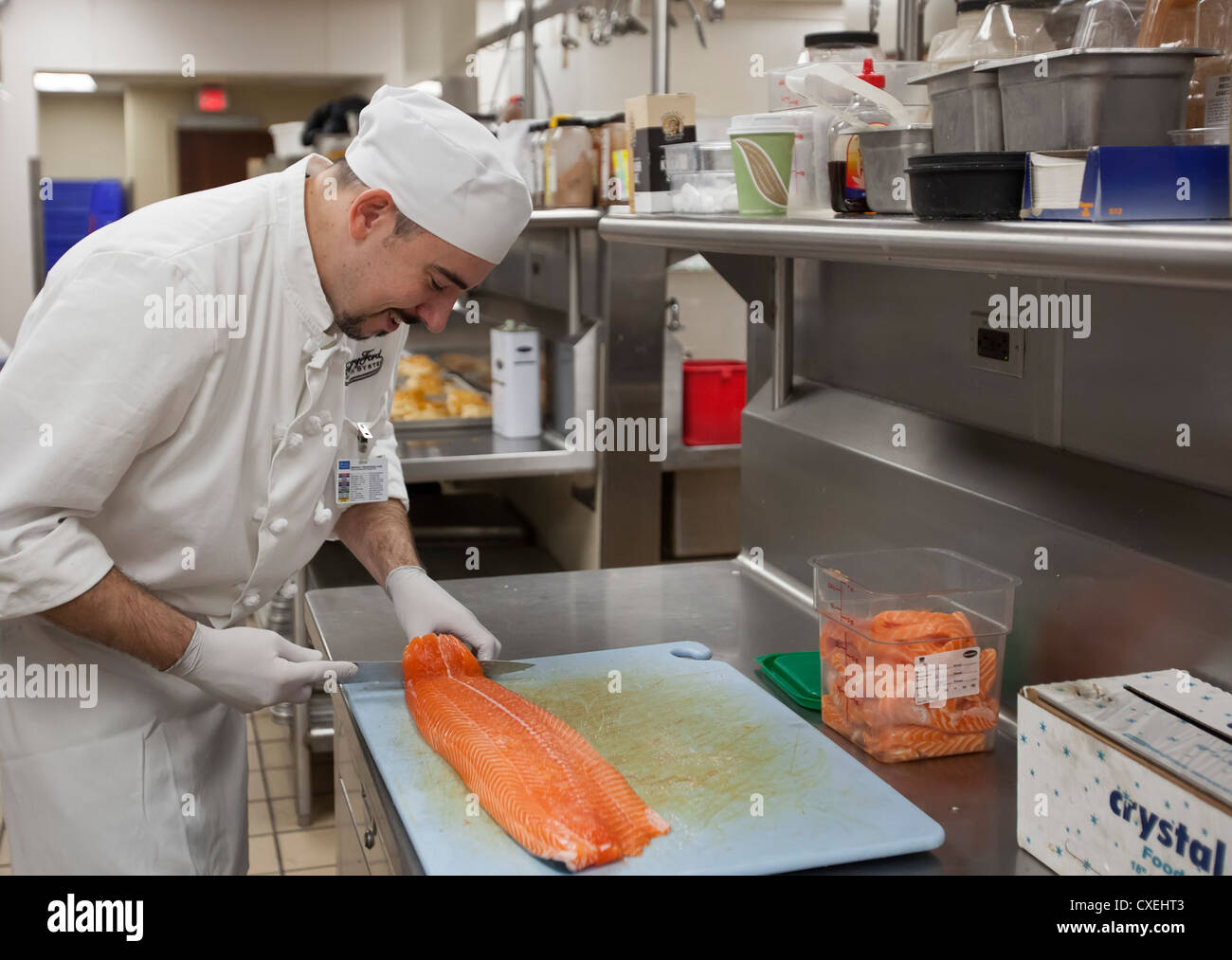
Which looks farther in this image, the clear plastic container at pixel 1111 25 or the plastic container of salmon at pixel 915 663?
the plastic container of salmon at pixel 915 663

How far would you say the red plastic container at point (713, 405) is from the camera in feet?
11.5

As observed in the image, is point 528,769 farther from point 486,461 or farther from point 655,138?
point 486,461

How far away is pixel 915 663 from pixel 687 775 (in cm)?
30

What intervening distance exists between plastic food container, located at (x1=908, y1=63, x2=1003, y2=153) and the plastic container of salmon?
1.84 feet

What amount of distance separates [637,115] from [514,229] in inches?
16.2

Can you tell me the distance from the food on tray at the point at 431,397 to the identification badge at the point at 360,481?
1.68 m

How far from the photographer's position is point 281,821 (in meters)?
3.46

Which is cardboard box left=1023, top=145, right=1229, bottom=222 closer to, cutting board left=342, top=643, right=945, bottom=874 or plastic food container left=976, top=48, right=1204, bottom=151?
plastic food container left=976, top=48, right=1204, bottom=151

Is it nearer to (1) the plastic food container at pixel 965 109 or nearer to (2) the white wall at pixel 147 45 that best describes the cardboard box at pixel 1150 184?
(1) the plastic food container at pixel 965 109

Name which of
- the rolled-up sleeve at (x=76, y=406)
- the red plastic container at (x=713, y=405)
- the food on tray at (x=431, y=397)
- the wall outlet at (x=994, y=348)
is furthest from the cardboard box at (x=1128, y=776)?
the food on tray at (x=431, y=397)

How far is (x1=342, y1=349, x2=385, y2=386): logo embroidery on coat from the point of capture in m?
1.88

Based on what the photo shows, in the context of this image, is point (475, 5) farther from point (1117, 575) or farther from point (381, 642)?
point (1117, 575)

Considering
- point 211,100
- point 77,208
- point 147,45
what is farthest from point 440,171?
point 77,208

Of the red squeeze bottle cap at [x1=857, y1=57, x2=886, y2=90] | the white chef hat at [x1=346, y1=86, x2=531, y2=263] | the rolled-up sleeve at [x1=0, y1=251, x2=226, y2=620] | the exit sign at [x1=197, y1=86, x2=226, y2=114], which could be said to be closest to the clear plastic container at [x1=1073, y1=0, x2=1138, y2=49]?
the red squeeze bottle cap at [x1=857, y1=57, x2=886, y2=90]
